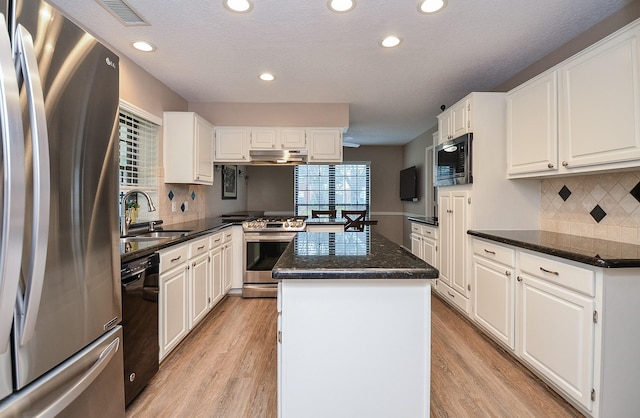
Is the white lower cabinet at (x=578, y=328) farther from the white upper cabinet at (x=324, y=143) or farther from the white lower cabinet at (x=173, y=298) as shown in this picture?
the white lower cabinet at (x=173, y=298)

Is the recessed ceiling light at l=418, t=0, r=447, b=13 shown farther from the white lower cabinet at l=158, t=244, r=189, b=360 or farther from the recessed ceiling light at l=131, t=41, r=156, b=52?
the white lower cabinet at l=158, t=244, r=189, b=360

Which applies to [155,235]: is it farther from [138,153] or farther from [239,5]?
[239,5]

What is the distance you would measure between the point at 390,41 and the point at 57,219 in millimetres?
2313

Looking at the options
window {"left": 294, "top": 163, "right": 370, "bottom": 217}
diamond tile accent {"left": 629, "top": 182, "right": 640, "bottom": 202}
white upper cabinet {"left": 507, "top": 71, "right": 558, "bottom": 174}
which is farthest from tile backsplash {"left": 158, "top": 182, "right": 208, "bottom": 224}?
diamond tile accent {"left": 629, "top": 182, "right": 640, "bottom": 202}

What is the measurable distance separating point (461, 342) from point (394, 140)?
15.2 feet

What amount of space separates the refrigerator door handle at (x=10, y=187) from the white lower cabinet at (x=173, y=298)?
4.13ft

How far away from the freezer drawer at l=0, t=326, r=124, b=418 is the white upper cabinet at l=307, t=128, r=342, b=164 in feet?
9.55

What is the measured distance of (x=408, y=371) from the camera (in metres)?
1.25

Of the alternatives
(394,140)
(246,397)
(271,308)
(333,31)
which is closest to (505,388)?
(246,397)

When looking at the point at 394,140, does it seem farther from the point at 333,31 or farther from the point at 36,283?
the point at 36,283

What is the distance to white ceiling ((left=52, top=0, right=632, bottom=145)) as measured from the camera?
1.91 m

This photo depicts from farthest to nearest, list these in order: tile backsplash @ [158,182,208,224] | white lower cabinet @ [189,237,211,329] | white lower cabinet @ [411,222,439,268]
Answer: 1. white lower cabinet @ [411,222,439,268]
2. tile backsplash @ [158,182,208,224]
3. white lower cabinet @ [189,237,211,329]

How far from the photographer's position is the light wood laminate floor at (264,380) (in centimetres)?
170

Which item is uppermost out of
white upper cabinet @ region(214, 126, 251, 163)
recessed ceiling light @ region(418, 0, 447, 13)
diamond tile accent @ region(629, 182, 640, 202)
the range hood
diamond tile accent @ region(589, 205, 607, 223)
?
recessed ceiling light @ region(418, 0, 447, 13)
